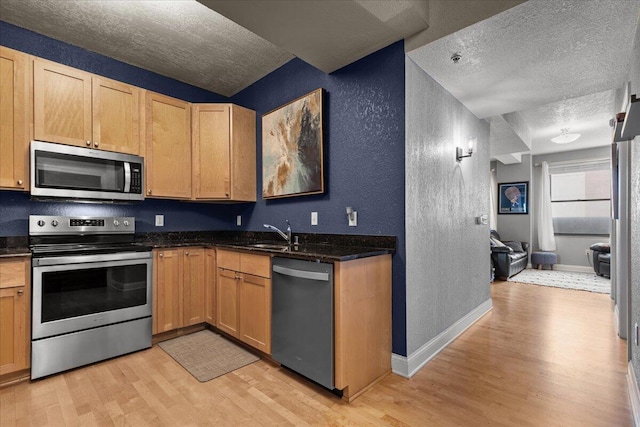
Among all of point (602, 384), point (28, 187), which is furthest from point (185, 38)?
point (602, 384)

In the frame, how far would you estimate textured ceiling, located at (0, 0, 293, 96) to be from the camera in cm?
241

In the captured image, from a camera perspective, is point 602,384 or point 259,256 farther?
point 259,256

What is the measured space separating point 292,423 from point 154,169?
2.69 meters

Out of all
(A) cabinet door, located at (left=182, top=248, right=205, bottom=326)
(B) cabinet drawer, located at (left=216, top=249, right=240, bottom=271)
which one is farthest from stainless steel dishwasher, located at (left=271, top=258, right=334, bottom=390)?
(A) cabinet door, located at (left=182, top=248, right=205, bottom=326)

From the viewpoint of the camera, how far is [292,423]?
1.73 metres

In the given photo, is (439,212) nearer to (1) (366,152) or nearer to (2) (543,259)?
(1) (366,152)

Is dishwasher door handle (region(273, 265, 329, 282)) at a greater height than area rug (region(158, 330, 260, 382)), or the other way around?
dishwasher door handle (region(273, 265, 329, 282))

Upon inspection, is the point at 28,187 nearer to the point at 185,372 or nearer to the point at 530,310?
the point at 185,372

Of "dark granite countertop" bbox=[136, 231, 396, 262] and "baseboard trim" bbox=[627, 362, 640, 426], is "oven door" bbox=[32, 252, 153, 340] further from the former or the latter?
"baseboard trim" bbox=[627, 362, 640, 426]

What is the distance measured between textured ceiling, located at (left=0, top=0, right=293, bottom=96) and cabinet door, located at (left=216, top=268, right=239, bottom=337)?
219 centimetres

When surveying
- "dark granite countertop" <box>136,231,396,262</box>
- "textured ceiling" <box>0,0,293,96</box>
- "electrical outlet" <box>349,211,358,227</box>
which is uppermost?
"textured ceiling" <box>0,0,293,96</box>

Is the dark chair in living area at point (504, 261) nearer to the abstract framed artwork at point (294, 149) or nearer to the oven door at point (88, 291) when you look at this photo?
the abstract framed artwork at point (294, 149)

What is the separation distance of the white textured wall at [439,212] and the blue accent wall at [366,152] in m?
Answer: 0.07

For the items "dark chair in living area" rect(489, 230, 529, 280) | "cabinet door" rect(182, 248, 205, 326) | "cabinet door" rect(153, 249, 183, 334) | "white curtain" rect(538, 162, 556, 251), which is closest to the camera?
"cabinet door" rect(153, 249, 183, 334)
